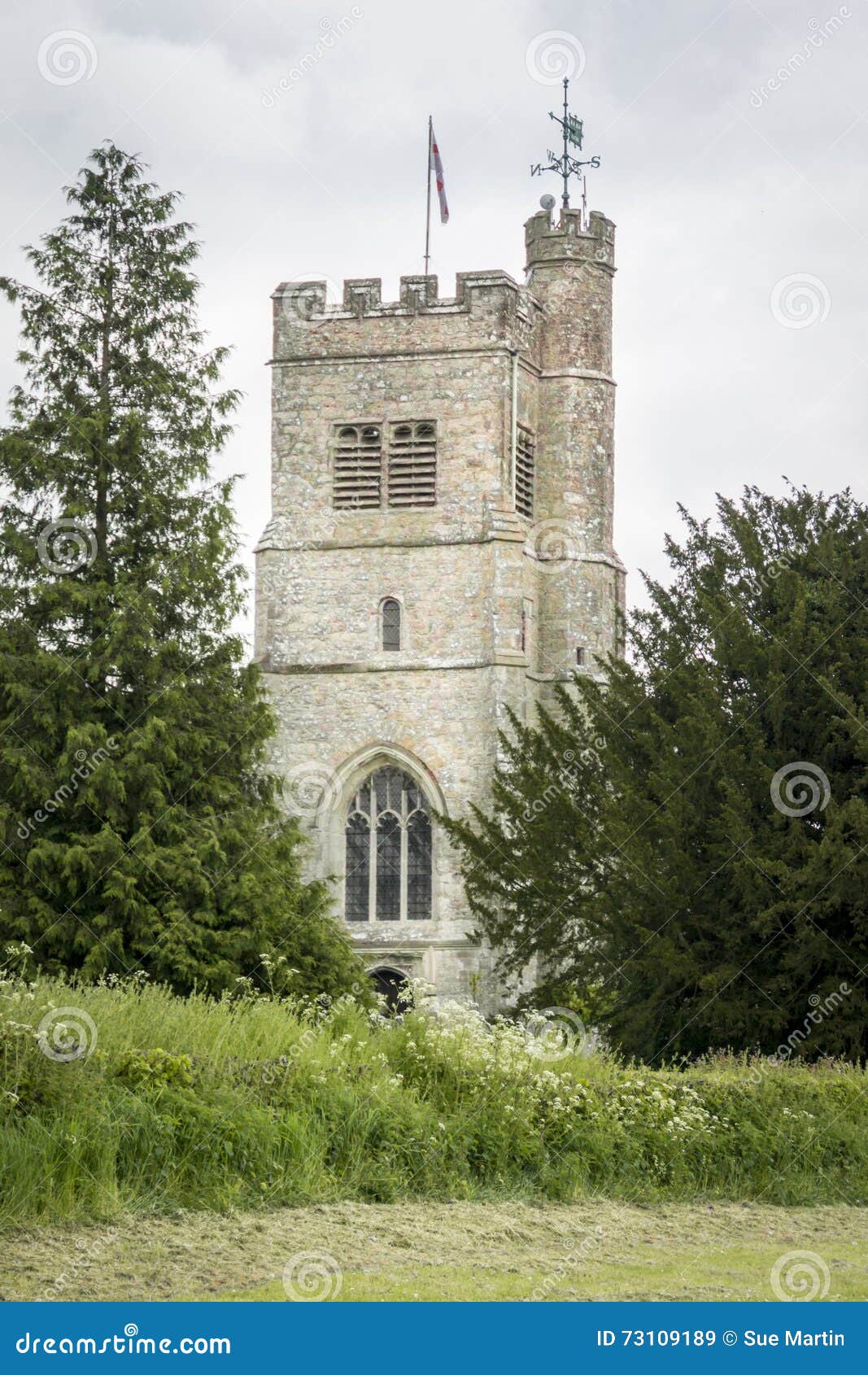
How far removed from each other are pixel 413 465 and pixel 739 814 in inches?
768

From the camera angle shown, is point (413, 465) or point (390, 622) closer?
point (390, 622)

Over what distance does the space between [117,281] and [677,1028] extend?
11880 mm

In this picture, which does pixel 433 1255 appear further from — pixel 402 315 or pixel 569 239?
pixel 569 239

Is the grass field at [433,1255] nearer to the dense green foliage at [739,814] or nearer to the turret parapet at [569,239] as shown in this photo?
the dense green foliage at [739,814]

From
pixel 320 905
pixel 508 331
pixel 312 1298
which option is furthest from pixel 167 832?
pixel 508 331

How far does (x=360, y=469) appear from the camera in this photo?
3634 centimetres

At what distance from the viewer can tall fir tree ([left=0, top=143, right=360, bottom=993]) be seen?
2078 cm

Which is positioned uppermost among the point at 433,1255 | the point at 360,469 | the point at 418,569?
the point at 360,469

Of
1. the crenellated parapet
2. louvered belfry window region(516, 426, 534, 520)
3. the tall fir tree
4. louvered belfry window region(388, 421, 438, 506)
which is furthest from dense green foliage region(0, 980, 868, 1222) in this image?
the crenellated parapet

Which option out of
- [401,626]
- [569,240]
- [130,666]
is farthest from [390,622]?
[130,666]

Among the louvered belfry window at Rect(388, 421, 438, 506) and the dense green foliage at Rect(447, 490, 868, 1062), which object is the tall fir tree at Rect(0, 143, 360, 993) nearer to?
the dense green foliage at Rect(447, 490, 868, 1062)

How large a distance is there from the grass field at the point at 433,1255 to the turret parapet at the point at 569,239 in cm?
3037

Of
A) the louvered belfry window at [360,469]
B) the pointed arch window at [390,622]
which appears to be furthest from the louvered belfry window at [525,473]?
the pointed arch window at [390,622]

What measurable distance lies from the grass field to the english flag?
3101 centimetres
